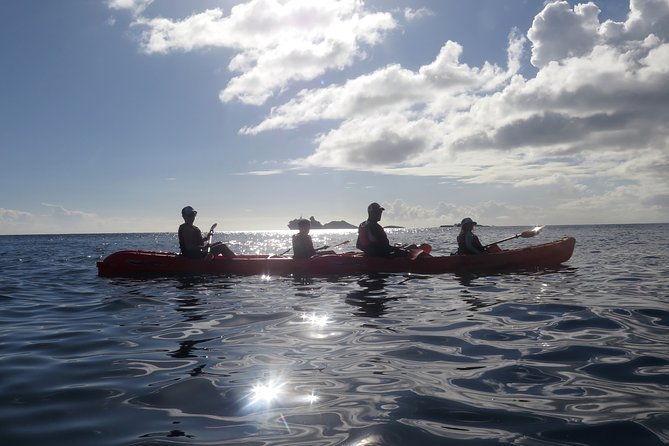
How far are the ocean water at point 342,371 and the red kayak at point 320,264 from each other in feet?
16.4

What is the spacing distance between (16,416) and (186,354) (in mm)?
2174

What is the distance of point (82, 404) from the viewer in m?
4.33

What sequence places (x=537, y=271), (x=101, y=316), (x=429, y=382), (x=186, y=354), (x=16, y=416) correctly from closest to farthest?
(x=16, y=416) → (x=429, y=382) → (x=186, y=354) → (x=101, y=316) → (x=537, y=271)

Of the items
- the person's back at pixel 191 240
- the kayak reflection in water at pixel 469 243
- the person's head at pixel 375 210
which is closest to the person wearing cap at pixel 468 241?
the kayak reflection in water at pixel 469 243

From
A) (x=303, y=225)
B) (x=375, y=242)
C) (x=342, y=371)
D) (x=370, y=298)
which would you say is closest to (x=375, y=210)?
(x=375, y=242)

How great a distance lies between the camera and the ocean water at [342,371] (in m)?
3.68

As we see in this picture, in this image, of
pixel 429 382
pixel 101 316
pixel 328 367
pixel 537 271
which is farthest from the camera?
pixel 537 271

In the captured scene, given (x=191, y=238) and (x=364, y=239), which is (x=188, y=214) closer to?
(x=191, y=238)

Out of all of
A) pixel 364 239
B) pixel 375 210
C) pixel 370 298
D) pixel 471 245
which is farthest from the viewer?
pixel 471 245

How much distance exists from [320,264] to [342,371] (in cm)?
1067

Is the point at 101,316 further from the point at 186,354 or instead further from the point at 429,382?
the point at 429,382

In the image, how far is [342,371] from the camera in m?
5.20

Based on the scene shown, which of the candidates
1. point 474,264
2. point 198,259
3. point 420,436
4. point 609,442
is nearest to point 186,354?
point 420,436

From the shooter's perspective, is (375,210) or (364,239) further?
(364,239)
